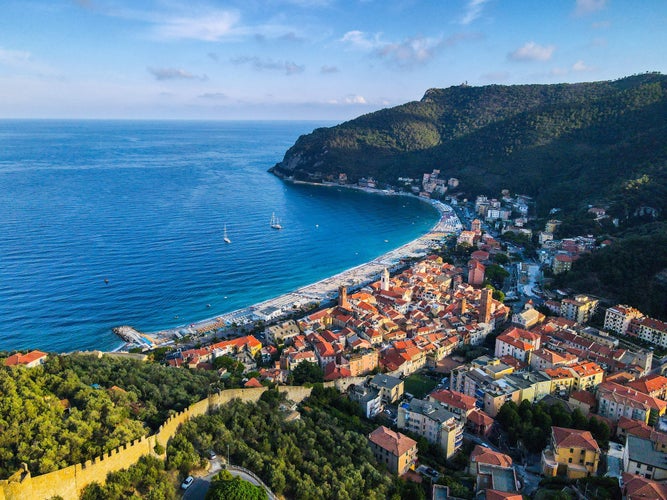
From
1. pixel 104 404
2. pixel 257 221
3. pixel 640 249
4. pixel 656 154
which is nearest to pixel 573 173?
pixel 656 154

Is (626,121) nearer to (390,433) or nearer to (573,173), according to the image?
(573,173)

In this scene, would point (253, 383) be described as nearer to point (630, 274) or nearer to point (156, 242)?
point (630, 274)

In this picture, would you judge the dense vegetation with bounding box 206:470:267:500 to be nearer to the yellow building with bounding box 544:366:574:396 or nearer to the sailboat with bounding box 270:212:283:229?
the yellow building with bounding box 544:366:574:396

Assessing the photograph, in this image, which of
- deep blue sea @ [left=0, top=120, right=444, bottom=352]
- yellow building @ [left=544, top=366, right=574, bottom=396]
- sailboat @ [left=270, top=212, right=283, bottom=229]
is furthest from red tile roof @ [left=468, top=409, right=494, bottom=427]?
sailboat @ [left=270, top=212, right=283, bottom=229]

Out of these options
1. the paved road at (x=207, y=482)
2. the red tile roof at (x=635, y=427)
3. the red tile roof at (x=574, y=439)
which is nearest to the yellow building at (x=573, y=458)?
the red tile roof at (x=574, y=439)

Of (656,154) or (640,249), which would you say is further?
(656,154)

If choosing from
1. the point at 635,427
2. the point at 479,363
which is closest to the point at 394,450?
the point at 479,363
